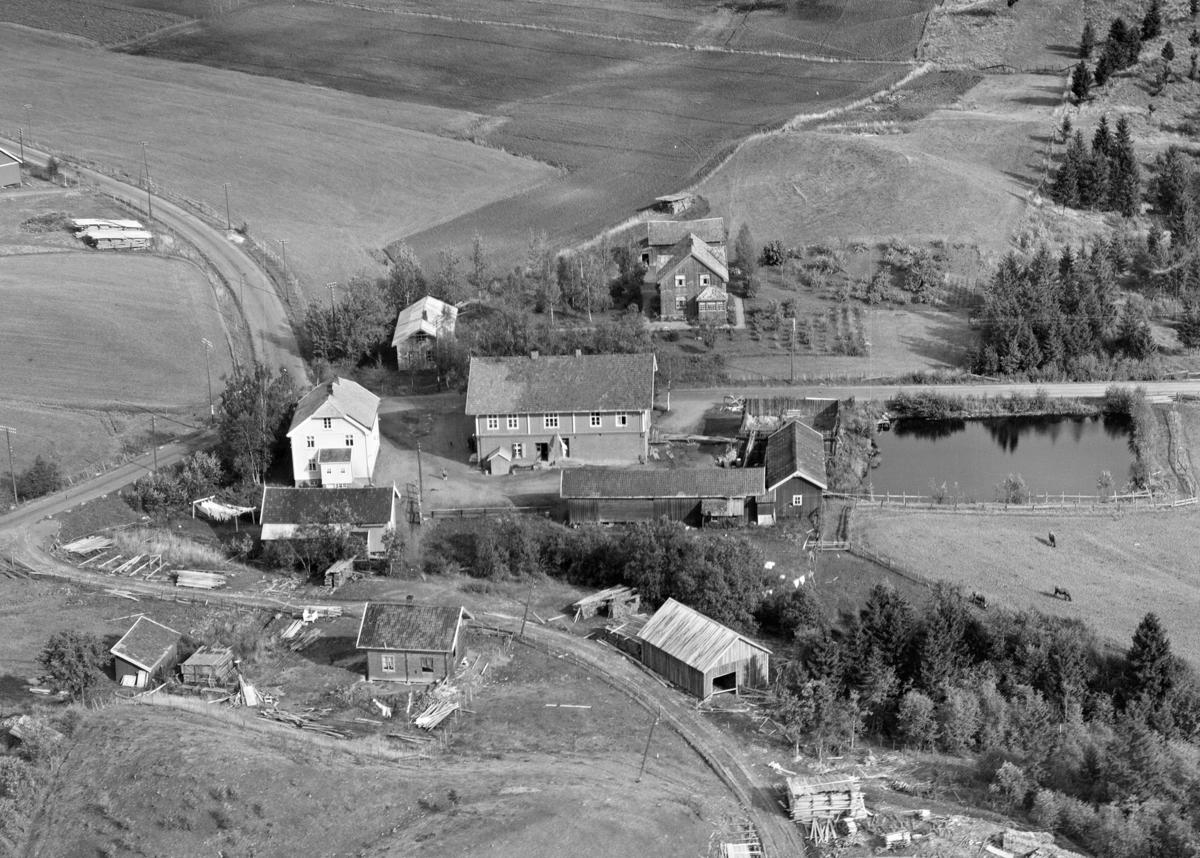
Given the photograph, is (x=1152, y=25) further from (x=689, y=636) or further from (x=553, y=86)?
(x=689, y=636)

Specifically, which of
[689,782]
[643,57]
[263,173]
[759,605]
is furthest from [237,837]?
[643,57]

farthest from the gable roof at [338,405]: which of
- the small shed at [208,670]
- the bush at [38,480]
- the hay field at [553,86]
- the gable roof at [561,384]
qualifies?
the hay field at [553,86]

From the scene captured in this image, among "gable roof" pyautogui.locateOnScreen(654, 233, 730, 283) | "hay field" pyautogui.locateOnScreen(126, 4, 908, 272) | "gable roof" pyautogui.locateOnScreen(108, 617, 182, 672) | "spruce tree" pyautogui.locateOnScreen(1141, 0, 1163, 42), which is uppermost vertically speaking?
"spruce tree" pyautogui.locateOnScreen(1141, 0, 1163, 42)

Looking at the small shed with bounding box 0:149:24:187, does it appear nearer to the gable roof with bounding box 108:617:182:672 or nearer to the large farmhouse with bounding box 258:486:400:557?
the large farmhouse with bounding box 258:486:400:557

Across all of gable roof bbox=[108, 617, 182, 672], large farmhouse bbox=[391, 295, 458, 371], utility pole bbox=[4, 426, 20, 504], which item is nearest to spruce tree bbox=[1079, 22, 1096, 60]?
large farmhouse bbox=[391, 295, 458, 371]

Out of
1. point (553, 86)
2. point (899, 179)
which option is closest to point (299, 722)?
point (899, 179)

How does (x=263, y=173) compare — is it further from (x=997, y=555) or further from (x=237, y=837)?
(x=237, y=837)

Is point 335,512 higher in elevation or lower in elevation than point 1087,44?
lower
